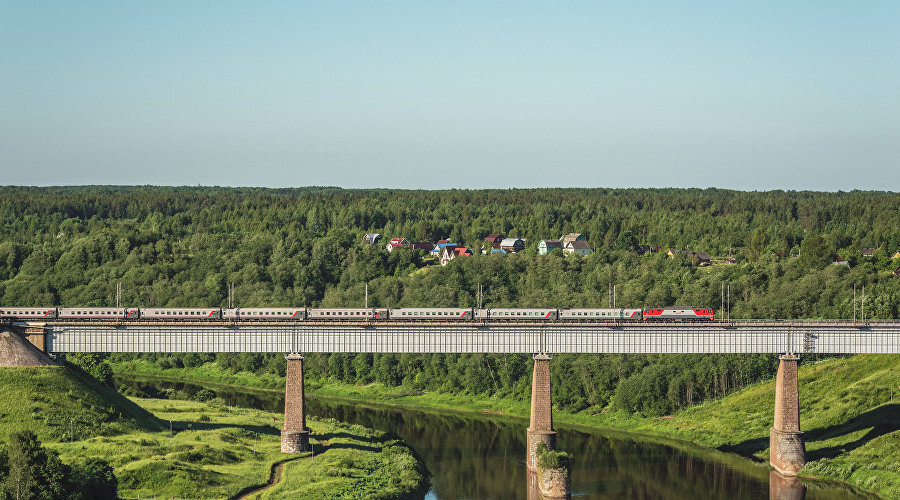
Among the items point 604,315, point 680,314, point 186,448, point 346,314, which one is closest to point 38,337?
point 186,448

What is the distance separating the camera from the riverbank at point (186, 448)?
88.4 m

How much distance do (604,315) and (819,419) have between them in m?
27.7

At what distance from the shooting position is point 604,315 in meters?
110

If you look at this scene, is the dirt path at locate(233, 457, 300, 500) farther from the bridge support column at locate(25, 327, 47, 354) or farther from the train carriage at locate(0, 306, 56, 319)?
the train carriage at locate(0, 306, 56, 319)

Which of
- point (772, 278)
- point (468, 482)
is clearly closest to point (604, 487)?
point (468, 482)

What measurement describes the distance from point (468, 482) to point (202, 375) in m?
83.0

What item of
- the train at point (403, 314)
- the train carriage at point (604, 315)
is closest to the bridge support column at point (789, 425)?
the train at point (403, 314)

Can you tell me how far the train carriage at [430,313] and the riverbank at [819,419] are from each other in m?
31.1

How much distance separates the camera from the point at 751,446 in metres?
115

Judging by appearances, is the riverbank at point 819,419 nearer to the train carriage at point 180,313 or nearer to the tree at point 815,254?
the train carriage at point 180,313

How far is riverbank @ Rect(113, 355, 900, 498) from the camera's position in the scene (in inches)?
4028

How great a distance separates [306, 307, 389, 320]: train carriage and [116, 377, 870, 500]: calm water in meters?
15.8

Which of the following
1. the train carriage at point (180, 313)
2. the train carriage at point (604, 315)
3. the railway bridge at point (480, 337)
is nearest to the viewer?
the railway bridge at point (480, 337)

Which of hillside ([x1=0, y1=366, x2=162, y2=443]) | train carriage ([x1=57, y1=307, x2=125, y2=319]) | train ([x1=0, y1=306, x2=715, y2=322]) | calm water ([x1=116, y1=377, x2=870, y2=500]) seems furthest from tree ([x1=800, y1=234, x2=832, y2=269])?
hillside ([x1=0, y1=366, x2=162, y2=443])
